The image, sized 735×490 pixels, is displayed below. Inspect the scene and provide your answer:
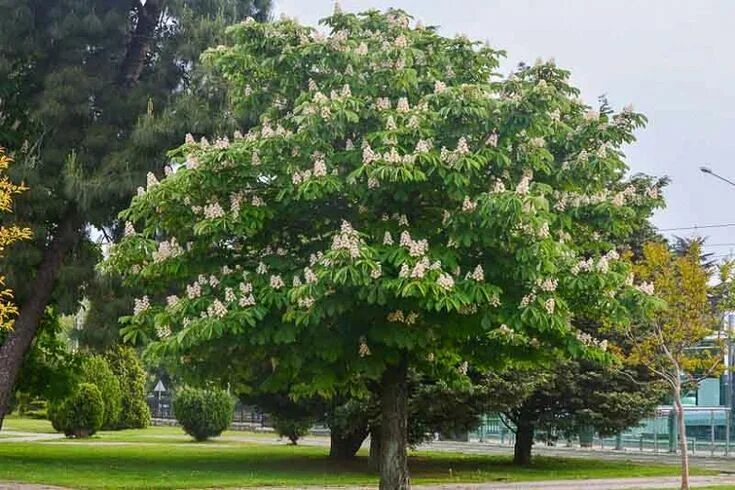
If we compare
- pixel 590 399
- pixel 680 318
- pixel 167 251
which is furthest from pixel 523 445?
pixel 167 251

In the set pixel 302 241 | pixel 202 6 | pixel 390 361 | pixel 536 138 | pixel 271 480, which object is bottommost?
pixel 271 480

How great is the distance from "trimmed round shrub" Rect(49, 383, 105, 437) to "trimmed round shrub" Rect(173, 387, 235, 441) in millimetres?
3090

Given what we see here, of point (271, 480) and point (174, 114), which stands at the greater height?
point (174, 114)

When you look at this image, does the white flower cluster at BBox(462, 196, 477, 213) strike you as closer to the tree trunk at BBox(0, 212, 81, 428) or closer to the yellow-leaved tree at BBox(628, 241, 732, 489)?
the yellow-leaved tree at BBox(628, 241, 732, 489)

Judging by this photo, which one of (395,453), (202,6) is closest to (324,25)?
(395,453)

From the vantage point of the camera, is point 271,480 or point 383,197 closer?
point 383,197

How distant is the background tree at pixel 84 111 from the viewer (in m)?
18.8

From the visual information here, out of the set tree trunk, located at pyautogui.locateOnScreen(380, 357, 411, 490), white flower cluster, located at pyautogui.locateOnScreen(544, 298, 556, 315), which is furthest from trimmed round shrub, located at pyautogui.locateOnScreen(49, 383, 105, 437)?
white flower cluster, located at pyautogui.locateOnScreen(544, 298, 556, 315)

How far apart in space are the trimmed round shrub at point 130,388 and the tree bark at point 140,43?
26157 mm

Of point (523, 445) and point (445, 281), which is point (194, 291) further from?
point (523, 445)

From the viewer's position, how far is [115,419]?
45.3m

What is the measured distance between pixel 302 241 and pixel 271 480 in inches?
423

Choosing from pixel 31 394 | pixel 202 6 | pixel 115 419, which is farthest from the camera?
pixel 115 419

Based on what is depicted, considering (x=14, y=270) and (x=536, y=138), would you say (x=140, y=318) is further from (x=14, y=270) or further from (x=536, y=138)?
(x=14, y=270)
